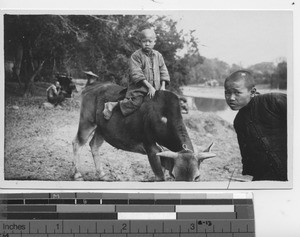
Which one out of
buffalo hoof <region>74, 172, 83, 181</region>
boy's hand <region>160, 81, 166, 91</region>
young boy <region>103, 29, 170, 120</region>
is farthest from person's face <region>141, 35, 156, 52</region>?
buffalo hoof <region>74, 172, 83, 181</region>

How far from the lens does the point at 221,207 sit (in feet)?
4.10

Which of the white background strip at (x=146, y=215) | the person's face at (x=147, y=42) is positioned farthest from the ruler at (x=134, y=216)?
the person's face at (x=147, y=42)

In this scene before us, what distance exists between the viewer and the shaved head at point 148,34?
128 cm

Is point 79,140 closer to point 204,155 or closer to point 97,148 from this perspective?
point 97,148

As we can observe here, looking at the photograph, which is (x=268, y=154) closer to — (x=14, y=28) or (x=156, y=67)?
(x=156, y=67)

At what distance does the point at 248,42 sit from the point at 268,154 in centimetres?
32

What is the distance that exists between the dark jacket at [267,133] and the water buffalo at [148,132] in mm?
129

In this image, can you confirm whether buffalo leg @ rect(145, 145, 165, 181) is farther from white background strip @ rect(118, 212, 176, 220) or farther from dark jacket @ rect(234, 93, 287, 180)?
dark jacket @ rect(234, 93, 287, 180)

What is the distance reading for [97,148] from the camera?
1289mm

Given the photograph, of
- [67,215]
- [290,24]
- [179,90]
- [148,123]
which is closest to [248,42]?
[290,24]

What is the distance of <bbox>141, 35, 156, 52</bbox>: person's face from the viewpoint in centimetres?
128

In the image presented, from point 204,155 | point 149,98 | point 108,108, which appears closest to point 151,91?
point 149,98

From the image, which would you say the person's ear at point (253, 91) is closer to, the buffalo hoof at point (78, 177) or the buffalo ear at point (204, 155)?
the buffalo ear at point (204, 155)

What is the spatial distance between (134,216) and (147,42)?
1.60 feet
